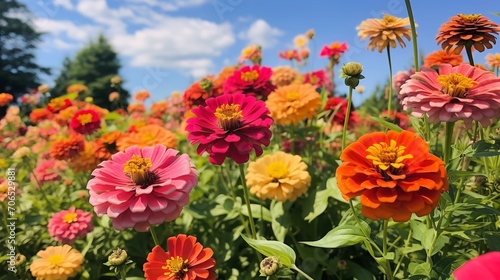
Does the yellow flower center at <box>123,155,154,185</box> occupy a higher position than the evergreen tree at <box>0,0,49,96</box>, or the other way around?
the evergreen tree at <box>0,0,49,96</box>

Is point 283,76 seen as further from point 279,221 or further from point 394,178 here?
point 394,178

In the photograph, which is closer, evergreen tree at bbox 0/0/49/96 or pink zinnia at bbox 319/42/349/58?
pink zinnia at bbox 319/42/349/58

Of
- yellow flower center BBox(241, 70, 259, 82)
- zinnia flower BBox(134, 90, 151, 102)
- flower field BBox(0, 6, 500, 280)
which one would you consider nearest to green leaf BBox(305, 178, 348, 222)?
flower field BBox(0, 6, 500, 280)

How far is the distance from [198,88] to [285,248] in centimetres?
120

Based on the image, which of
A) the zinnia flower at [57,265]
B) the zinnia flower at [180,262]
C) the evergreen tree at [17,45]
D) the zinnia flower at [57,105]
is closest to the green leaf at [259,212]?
the zinnia flower at [180,262]

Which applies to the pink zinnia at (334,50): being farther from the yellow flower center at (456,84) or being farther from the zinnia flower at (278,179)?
the yellow flower center at (456,84)

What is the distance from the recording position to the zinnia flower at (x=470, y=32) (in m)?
1.16

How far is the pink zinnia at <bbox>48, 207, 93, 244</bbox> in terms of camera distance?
157 centimetres

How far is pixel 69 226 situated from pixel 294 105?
105cm

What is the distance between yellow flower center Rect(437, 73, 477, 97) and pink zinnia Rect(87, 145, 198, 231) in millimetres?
688

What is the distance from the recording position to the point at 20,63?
14969 millimetres

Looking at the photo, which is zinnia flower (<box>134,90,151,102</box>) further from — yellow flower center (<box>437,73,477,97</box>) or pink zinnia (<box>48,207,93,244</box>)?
yellow flower center (<box>437,73,477,97</box>)

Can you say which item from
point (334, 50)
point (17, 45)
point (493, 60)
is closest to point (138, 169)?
point (493, 60)

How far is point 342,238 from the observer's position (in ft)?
3.14
